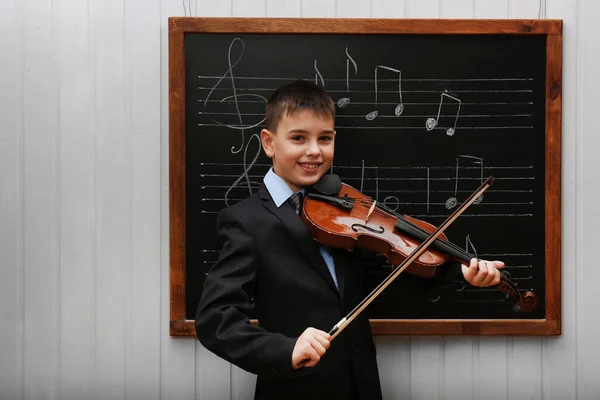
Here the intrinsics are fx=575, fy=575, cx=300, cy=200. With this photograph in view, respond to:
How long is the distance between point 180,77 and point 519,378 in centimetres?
132

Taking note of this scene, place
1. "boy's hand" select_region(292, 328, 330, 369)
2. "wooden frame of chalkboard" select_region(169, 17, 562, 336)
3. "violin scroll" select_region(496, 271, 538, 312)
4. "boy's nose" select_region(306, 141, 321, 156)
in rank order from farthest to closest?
"wooden frame of chalkboard" select_region(169, 17, 562, 336) < "boy's nose" select_region(306, 141, 321, 156) < "violin scroll" select_region(496, 271, 538, 312) < "boy's hand" select_region(292, 328, 330, 369)

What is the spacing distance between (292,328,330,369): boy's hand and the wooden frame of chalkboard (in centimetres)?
56

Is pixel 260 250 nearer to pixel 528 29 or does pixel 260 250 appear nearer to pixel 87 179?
pixel 87 179

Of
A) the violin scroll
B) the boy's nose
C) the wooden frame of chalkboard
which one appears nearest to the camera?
the violin scroll

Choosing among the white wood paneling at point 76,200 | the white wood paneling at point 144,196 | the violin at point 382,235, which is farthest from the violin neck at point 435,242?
the white wood paneling at point 76,200

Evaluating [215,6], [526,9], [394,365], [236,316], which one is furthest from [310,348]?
[526,9]

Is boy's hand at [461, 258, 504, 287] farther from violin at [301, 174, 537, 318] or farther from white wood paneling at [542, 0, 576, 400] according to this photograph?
white wood paneling at [542, 0, 576, 400]

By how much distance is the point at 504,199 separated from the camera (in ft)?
5.47

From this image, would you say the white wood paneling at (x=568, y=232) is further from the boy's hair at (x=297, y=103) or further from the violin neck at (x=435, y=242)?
the boy's hair at (x=297, y=103)

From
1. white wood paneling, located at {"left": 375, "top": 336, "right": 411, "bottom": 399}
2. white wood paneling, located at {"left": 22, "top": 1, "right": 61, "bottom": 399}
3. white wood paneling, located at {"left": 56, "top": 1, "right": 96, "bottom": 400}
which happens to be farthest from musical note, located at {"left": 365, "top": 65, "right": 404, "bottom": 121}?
white wood paneling, located at {"left": 22, "top": 1, "right": 61, "bottom": 399}

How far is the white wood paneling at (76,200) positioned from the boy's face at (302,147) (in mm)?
648

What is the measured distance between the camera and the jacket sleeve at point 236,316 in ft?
3.76

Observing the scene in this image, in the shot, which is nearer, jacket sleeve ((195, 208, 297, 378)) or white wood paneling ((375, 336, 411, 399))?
jacket sleeve ((195, 208, 297, 378))

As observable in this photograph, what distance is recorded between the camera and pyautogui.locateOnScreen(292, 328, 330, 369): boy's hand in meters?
1.11
